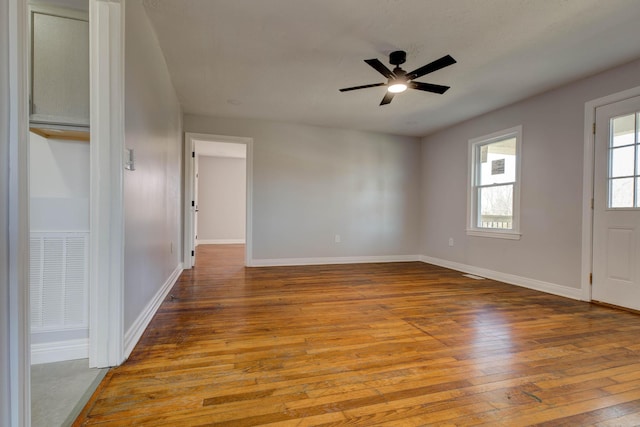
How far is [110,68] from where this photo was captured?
1.61 metres

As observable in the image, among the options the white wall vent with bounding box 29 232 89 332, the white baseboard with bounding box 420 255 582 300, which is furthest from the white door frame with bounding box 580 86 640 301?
the white wall vent with bounding box 29 232 89 332

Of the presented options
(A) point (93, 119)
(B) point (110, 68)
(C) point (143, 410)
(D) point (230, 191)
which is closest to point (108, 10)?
(B) point (110, 68)

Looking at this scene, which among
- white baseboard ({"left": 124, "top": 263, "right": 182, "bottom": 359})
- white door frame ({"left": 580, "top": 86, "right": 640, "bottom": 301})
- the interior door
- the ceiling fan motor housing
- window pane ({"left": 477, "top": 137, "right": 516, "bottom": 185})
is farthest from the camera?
window pane ({"left": 477, "top": 137, "right": 516, "bottom": 185})

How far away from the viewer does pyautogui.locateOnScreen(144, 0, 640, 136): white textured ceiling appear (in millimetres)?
2104

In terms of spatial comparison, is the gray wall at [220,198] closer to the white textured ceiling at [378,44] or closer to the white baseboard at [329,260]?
the white baseboard at [329,260]

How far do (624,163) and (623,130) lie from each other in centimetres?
32

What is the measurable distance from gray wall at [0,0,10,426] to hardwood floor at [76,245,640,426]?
24.9 inches

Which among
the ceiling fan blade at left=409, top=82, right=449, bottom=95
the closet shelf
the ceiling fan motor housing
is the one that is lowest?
the closet shelf

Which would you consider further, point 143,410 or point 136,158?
point 136,158

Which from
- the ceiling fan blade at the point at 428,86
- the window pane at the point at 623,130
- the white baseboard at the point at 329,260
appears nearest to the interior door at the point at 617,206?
the window pane at the point at 623,130

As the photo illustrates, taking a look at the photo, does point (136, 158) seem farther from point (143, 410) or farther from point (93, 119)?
point (143, 410)

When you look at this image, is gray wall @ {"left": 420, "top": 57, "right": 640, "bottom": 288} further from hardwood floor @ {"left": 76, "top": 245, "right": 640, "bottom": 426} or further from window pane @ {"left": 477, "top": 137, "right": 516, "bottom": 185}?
hardwood floor @ {"left": 76, "top": 245, "right": 640, "bottom": 426}

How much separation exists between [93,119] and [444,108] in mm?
3965

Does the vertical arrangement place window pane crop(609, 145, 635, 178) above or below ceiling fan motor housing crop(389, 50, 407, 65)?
below
